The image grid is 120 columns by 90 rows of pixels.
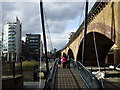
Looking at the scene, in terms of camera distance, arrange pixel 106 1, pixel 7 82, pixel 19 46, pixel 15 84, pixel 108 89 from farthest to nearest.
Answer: pixel 19 46 → pixel 106 1 → pixel 15 84 → pixel 7 82 → pixel 108 89

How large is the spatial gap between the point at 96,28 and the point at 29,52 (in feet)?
270

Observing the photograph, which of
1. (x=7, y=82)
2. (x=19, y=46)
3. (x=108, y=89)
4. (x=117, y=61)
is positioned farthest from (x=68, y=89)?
(x=19, y=46)

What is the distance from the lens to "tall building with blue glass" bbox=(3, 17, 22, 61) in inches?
3159

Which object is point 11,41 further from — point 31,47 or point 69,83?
A: point 69,83

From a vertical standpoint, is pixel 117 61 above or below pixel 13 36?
below

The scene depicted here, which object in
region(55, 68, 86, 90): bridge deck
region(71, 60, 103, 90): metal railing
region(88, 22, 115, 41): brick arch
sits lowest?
region(55, 68, 86, 90): bridge deck

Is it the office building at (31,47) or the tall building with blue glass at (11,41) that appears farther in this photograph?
the office building at (31,47)

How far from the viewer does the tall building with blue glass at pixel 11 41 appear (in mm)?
80250

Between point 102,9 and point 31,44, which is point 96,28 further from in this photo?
point 31,44

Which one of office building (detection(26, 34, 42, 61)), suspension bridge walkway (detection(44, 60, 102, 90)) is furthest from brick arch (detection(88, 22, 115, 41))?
office building (detection(26, 34, 42, 61))

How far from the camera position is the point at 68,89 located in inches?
368

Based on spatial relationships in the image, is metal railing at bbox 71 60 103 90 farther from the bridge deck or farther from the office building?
the office building

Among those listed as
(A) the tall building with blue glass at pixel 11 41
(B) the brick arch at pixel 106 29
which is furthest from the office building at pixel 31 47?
(B) the brick arch at pixel 106 29

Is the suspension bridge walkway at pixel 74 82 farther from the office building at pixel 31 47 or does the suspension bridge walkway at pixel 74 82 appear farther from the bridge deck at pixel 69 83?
the office building at pixel 31 47
